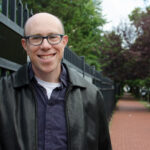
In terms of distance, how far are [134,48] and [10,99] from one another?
2013cm

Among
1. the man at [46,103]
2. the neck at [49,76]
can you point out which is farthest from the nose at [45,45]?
the neck at [49,76]

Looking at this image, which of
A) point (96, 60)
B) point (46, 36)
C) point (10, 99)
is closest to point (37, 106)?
point (10, 99)

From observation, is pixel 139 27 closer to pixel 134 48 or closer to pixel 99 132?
pixel 134 48

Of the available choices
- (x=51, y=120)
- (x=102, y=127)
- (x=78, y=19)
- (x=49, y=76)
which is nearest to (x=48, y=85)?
(x=49, y=76)

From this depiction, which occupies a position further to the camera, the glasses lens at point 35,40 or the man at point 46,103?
the glasses lens at point 35,40

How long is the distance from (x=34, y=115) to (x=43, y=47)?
0.37m

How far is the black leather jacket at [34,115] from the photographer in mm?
1691

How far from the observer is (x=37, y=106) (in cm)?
179

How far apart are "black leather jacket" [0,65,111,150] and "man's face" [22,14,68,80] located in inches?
4.1

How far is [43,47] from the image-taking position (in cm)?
182

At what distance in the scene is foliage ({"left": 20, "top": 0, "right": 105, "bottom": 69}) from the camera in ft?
55.0

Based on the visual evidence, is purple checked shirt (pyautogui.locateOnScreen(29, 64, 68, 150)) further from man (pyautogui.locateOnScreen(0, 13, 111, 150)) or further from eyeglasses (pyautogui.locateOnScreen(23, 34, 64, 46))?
eyeglasses (pyautogui.locateOnScreen(23, 34, 64, 46))

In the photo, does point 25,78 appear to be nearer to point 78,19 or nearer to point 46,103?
point 46,103

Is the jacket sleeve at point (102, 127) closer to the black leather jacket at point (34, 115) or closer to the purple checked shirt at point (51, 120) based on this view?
the black leather jacket at point (34, 115)
